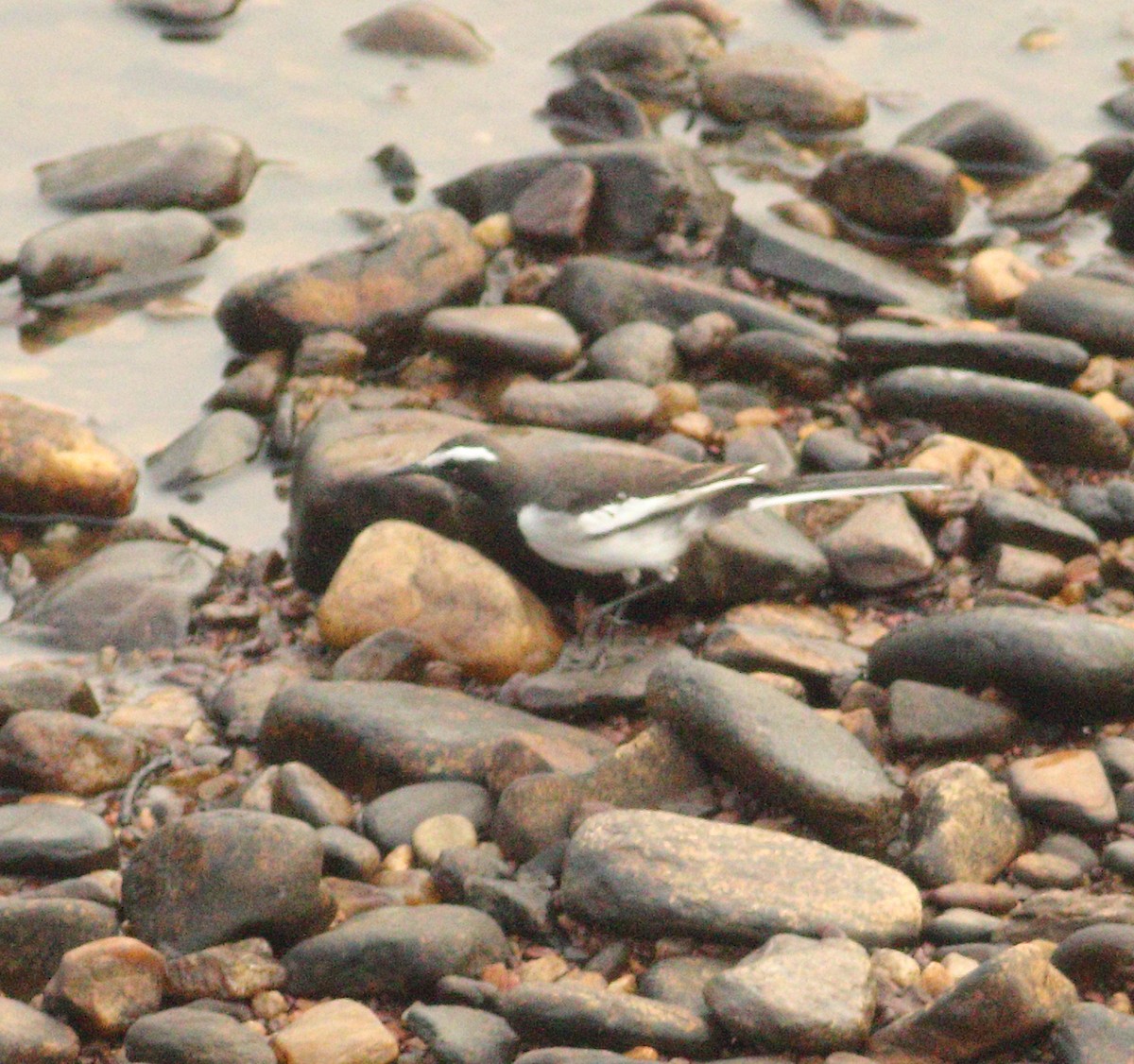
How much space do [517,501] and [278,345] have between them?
2.35 meters

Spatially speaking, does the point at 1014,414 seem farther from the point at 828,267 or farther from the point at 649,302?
the point at 649,302

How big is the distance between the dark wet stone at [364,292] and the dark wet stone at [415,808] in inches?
140

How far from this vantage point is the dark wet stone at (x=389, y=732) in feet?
17.5

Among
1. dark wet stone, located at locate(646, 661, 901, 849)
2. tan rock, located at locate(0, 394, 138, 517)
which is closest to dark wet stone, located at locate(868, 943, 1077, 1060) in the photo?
dark wet stone, located at locate(646, 661, 901, 849)

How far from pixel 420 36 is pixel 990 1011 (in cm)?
903

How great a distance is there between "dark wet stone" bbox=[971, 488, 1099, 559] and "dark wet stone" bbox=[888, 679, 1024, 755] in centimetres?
135

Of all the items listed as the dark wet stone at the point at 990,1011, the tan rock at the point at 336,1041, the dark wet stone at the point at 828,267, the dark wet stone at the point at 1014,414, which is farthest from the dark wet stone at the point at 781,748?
the dark wet stone at the point at 828,267

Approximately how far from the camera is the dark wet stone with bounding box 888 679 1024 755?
209 inches

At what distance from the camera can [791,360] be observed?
7945mm

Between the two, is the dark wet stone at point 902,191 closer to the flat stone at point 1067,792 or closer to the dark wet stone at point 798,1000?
the flat stone at point 1067,792

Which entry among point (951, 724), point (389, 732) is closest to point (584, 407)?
point (389, 732)

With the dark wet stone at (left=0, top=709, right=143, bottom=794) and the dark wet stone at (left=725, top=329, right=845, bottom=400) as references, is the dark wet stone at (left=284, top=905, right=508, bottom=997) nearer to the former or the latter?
the dark wet stone at (left=0, top=709, right=143, bottom=794)

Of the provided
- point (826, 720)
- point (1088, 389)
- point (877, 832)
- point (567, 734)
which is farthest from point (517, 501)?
point (1088, 389)

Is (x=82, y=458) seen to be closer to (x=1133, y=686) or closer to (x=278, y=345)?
(x=278, y=345)
